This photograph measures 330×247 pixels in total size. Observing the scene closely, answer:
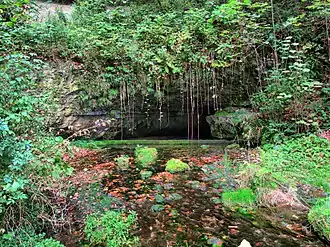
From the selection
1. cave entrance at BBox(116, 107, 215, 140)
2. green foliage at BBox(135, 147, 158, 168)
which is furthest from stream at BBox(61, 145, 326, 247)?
cave entrance at BBox(116, 107, 215, 140)

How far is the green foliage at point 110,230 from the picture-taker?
2822mm

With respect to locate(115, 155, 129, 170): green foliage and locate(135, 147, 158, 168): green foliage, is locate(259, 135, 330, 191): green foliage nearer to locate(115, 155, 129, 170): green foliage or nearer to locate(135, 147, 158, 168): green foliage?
locate(135, 147, 158, 168): green foliage

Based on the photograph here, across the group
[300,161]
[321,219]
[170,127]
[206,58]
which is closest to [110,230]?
[321,219]

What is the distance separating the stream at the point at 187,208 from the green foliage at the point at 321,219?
116mm

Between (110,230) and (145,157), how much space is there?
3.12m

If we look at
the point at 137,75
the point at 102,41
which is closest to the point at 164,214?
the point at 137,75

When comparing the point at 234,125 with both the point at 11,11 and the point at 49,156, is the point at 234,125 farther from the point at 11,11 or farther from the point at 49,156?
the point at 11,11

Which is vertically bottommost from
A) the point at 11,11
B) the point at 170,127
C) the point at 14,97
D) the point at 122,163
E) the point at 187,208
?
the point at 187,208

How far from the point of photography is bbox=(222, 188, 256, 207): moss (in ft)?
12.3

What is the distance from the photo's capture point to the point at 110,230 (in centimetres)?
290

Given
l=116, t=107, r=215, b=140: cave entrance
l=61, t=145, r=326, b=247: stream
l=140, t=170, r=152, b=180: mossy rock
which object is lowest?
l=61, t=145, r=326, b=247: stream

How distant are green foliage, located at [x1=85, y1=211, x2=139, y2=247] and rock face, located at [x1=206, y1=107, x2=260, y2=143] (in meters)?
4.68

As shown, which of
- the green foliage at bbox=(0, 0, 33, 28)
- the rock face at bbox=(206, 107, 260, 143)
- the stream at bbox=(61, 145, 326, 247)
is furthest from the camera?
the rock face at bbox=(206, 107, 260, 143)

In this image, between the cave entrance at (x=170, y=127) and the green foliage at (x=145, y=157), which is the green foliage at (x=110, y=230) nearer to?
the green foliage at (x=145, y=157)
